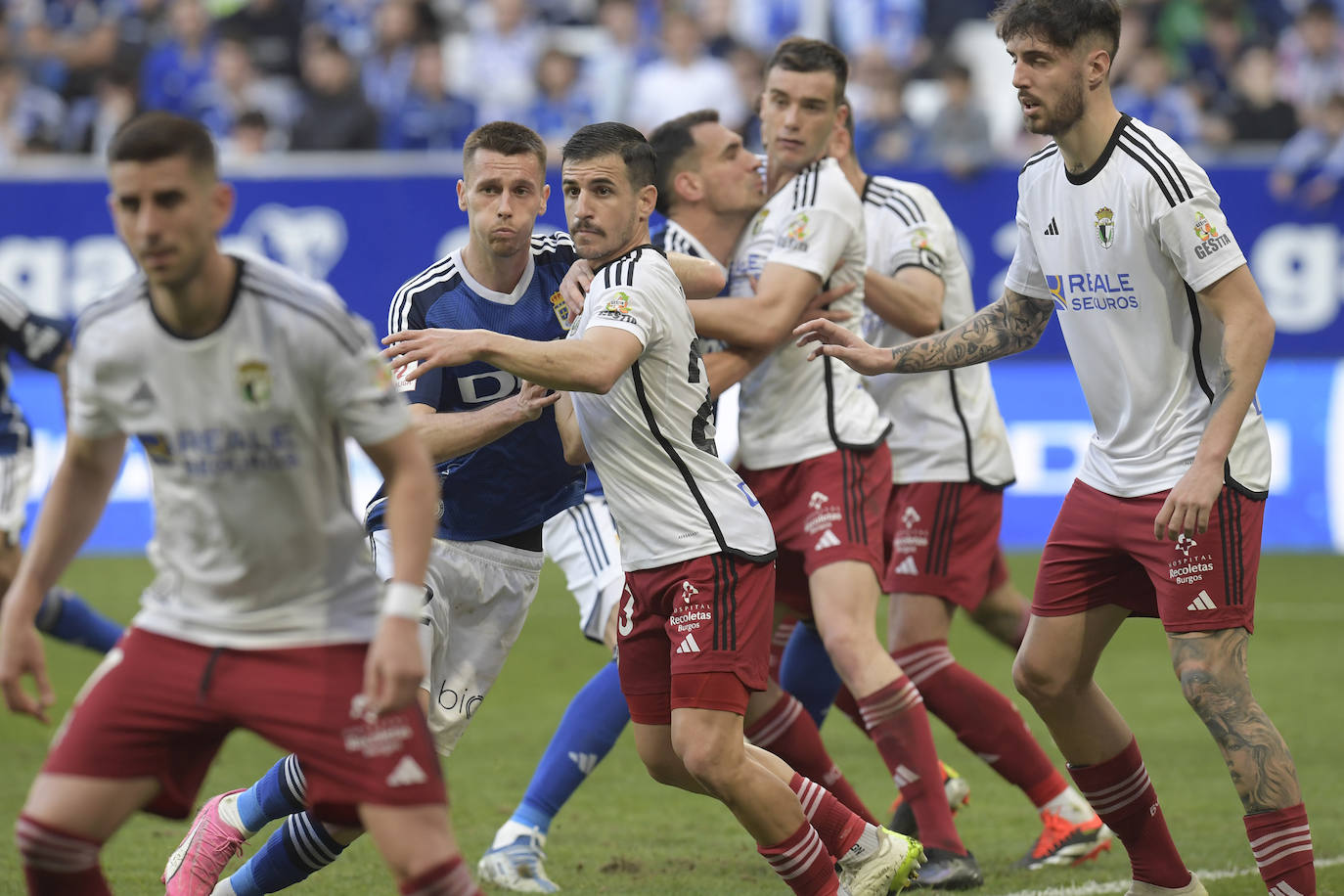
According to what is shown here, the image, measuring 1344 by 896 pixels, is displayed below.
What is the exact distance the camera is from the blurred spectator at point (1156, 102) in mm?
15812

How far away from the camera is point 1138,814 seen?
5.27 meters

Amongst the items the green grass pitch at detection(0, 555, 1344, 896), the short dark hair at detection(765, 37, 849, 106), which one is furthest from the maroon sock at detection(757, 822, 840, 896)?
the short dark hair at detection(765, 37, 849, 106)

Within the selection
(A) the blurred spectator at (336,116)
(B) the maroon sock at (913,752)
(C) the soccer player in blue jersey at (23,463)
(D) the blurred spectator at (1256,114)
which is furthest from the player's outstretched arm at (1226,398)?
(A) the blurred spectator at (336,116)

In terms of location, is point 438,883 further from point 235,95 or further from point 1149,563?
point 235,95

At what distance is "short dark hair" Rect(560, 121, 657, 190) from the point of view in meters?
5.04

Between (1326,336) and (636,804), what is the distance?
868 cm

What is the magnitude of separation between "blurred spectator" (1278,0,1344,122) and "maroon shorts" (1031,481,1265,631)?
39.2 feet

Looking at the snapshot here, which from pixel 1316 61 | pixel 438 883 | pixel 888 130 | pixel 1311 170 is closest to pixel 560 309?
pixel 438 883

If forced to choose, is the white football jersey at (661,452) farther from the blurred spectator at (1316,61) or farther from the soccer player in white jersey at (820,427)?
the blurred spectator at (1316,61)

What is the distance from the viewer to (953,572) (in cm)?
665

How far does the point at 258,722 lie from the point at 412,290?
1940 mm

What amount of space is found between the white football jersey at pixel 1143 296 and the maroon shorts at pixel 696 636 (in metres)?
1.14

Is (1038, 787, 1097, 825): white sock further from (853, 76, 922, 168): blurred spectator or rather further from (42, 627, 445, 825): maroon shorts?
(853, 76, 922, 168): blurred spectator

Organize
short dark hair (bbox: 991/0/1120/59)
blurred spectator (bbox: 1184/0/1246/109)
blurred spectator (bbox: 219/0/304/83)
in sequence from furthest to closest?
blurred spectator (bbox: 219/0/304/83), blurred spectator (bbox: 1184/0/1246/109), short dark hair (bbox: 991/0/1120/59)
